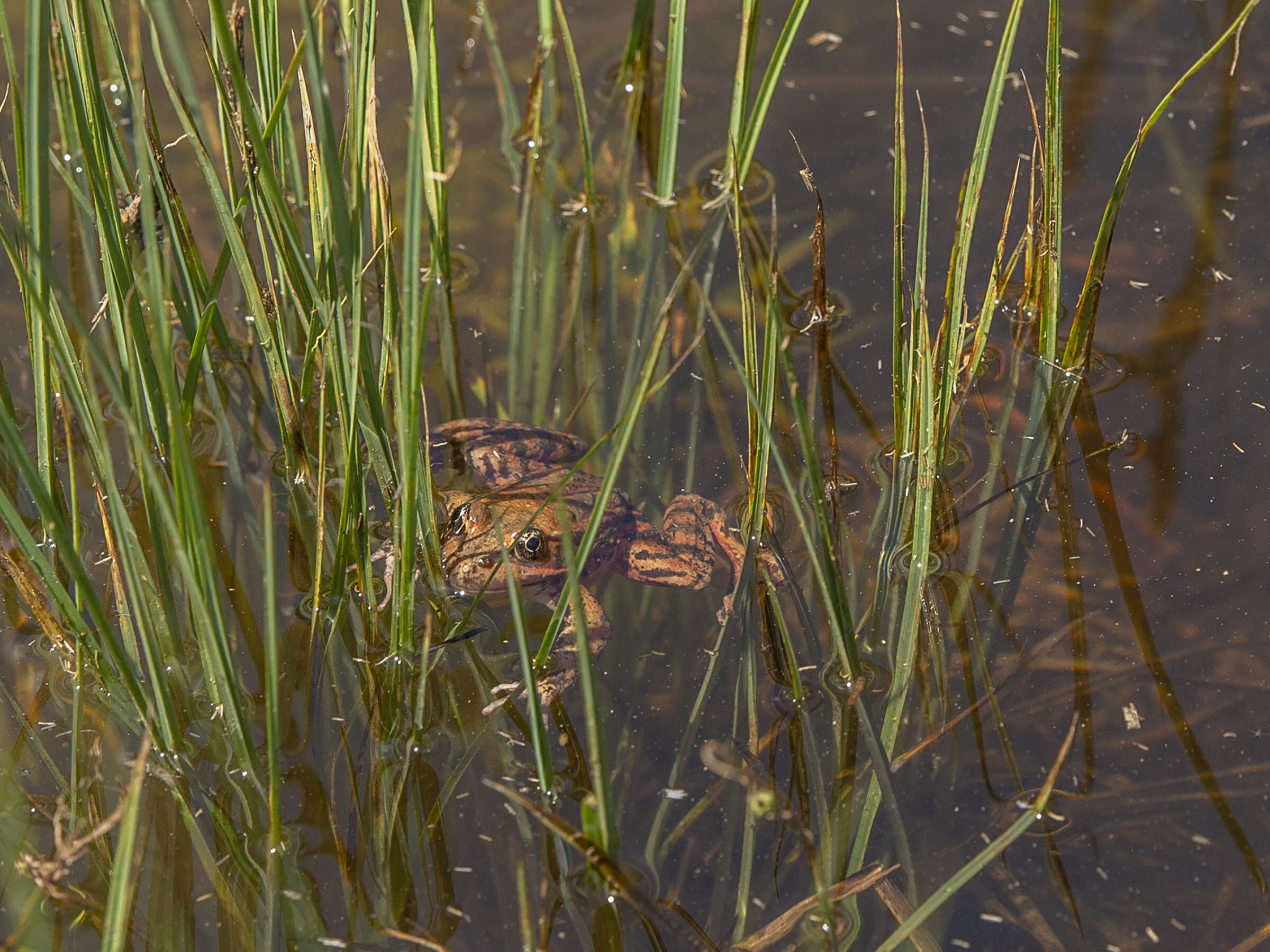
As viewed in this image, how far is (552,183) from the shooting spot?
502 centimetres

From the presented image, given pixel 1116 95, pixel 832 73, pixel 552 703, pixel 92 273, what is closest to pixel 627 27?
pixel 832 73

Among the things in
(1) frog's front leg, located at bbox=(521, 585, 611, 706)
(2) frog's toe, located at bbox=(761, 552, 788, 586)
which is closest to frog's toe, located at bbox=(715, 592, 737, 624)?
(2) frog's toe, located at bbox=(761, 552, 788, 586)

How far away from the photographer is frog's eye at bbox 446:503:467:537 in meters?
3.75

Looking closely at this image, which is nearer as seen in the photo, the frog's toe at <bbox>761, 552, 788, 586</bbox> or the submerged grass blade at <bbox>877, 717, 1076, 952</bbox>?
the submerged grass blade at <bbox>877, 717, 1076, 952</bbox>

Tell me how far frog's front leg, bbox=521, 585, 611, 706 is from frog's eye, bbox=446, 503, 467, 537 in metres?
0.42

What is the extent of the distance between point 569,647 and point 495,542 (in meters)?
0.45

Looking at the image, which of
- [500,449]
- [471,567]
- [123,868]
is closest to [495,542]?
[471,567]

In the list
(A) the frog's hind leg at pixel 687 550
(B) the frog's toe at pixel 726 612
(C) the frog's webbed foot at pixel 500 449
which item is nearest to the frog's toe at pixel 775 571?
(A) the frog's hind leg at pixel 687 550

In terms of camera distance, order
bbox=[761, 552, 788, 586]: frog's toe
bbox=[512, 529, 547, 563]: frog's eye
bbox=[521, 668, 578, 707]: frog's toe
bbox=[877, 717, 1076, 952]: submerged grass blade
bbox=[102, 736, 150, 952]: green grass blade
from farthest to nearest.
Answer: bbox=[761, 552, 788, 586]: frog's toe → bbox=[512, 529, 547, 563]: frog's eye → bbox=[521, 668, 578, 707]: frog's toe → bbox=[877, 717, 1076, 952]: submerged grass blade → bbox=[102, 736, 150, 952]: green grass blade

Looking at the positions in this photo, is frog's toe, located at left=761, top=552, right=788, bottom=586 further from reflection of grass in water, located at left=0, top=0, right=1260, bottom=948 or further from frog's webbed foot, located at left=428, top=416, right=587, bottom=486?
frog's webbed foot, located at left=428, top=416, right=587, bottom=486

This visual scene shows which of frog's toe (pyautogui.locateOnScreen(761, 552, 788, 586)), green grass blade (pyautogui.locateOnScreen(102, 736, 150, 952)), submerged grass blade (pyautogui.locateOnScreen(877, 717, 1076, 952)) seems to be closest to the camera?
green grass blade (pyautogui.locateOnScreen(102, 736, 150, 952))

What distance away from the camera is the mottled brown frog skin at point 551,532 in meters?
3.69

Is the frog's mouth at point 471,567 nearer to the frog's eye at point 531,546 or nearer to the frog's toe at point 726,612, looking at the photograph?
the frog's eye at point 531,546

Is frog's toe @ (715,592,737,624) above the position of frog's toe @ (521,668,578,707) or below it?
above
